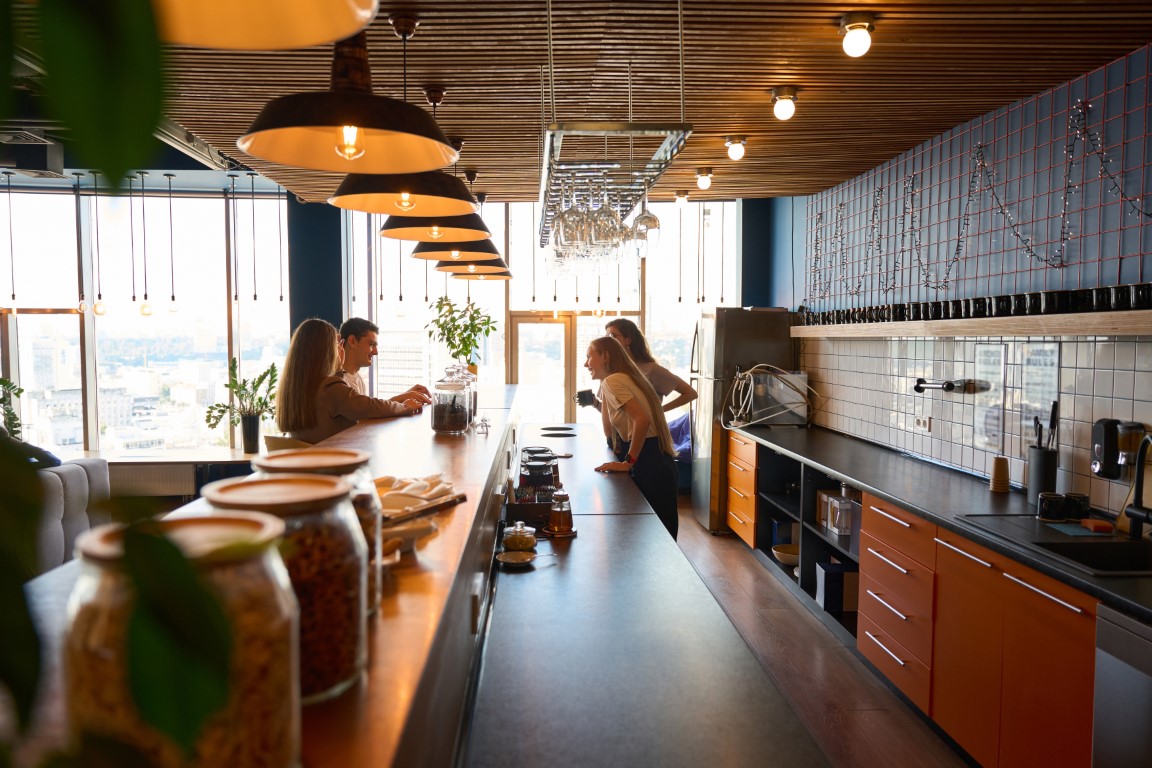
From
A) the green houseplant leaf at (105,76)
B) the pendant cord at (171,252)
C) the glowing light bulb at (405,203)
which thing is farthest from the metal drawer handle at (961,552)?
the pendant cord at (171,252)

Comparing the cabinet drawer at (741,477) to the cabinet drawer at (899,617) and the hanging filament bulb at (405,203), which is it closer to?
the cabinet drawer at (899,617)

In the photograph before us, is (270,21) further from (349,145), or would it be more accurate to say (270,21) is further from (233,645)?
(233,645)

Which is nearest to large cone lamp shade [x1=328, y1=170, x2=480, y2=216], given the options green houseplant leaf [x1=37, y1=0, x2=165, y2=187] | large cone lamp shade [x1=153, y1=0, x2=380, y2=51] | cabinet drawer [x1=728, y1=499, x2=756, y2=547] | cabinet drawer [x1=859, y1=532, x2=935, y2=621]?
large cone lamp shade [x1=153, y1=0, x2=380, y2=51]

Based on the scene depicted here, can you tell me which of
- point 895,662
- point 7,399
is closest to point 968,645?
point 895,662

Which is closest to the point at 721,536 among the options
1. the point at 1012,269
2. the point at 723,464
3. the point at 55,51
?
the point at 723,464

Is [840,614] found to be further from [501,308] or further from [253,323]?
[253,323]

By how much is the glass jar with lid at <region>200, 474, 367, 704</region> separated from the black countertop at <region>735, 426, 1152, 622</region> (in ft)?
7.35

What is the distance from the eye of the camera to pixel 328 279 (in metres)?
8.49

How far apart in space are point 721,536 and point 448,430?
4373mm

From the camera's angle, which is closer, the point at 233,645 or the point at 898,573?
the point at 233,645

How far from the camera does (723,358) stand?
267 inches

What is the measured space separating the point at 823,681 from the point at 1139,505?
1831mm

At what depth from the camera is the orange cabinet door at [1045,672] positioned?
2533mm

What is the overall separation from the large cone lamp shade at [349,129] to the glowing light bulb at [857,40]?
172 centimetres
